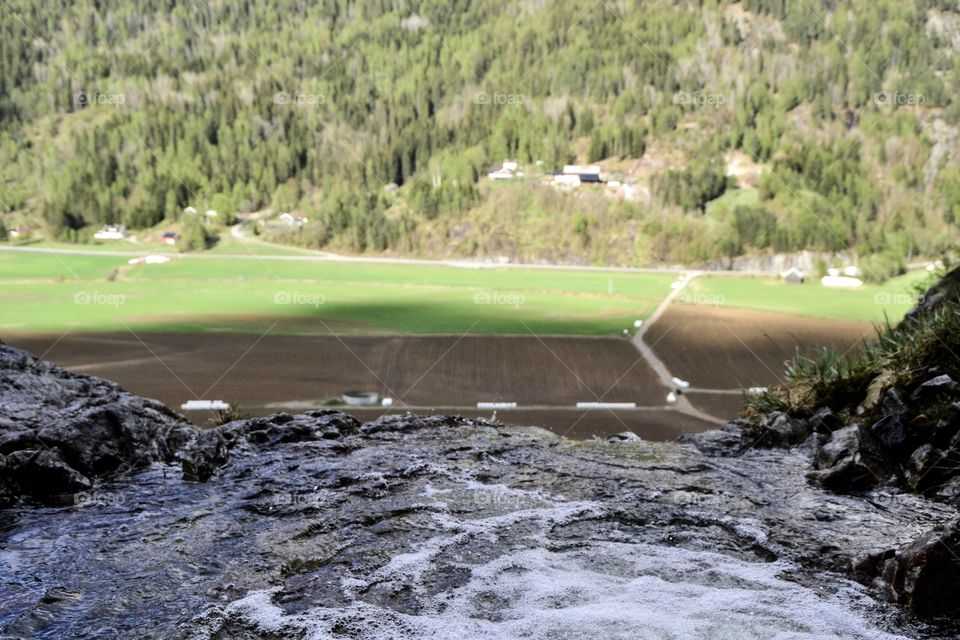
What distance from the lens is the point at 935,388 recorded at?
18.7ft

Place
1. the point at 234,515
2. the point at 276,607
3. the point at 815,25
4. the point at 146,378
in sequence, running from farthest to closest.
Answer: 1. the point at 815,25
2. the point at 146,378
3. the point at 234,515
4. the point at 276,607

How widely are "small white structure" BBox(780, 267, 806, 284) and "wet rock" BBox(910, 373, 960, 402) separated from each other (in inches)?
2419

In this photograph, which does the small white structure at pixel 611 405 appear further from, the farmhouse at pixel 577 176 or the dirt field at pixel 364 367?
the farmhouse at pixel 577 176

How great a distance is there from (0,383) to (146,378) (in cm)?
2022

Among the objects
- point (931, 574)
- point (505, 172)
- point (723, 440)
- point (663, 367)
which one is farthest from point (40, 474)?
point (505, 172)

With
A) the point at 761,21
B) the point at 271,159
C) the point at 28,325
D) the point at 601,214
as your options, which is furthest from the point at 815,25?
the point at 28,325

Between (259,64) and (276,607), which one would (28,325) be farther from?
(259,64)

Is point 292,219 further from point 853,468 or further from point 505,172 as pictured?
point 853,468

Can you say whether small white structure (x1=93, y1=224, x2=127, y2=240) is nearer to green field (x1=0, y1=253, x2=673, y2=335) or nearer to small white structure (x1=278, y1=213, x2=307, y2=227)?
green field (x1=0, y1=253, x2=673, y2=335)

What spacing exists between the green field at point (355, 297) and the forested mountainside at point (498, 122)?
14.3 metres

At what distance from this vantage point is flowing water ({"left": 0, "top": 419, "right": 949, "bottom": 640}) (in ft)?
11.1

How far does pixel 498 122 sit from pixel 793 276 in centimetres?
4350

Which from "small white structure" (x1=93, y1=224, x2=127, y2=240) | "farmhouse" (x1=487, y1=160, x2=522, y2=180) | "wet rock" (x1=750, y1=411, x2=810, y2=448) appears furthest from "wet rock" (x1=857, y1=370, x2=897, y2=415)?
"farmhouse" (x1=487, y1=160, x2=522, y2=180)

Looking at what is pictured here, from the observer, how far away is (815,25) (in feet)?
338
